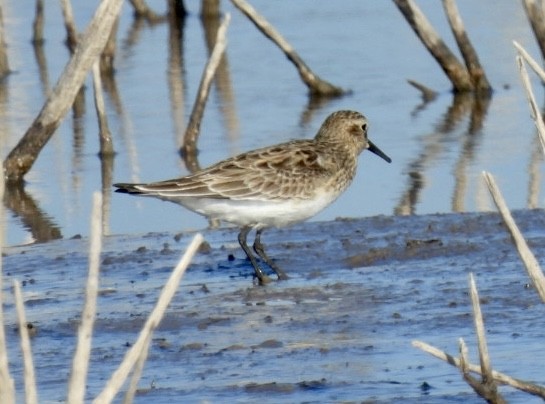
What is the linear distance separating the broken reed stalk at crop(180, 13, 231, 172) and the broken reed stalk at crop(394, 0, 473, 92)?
2.12 m

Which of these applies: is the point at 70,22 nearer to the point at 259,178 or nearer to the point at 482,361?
the point at 259,178

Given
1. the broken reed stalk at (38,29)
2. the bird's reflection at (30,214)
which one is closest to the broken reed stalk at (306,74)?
the bird's reflection at (30,214)

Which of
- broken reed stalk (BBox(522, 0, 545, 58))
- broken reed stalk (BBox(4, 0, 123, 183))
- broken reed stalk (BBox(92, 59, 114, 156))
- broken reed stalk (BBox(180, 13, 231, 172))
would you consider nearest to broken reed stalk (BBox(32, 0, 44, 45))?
broken reed stalk (BBox(92, 59, 114, 156))

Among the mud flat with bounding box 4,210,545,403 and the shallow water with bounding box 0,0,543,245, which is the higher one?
the mud flat with bounding box 4,210,545,403

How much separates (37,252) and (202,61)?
934 centimetres

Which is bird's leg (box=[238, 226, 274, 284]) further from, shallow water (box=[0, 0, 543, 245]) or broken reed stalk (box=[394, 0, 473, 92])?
broken reed stalk (box=[394, 0, 473, 92])

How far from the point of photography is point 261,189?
9.24m

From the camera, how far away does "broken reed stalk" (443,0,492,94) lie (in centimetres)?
1411

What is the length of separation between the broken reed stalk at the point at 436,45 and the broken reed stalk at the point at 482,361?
8.61m

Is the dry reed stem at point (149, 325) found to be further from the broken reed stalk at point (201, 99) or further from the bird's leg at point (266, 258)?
the broken reed stalk at point (201, 99)

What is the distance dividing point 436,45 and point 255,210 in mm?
5825

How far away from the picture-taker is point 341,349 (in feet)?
23.9

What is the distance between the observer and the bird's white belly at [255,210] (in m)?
9.16

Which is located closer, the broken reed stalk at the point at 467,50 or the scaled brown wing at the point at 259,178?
the scaled brown wing at the point at 259,178
